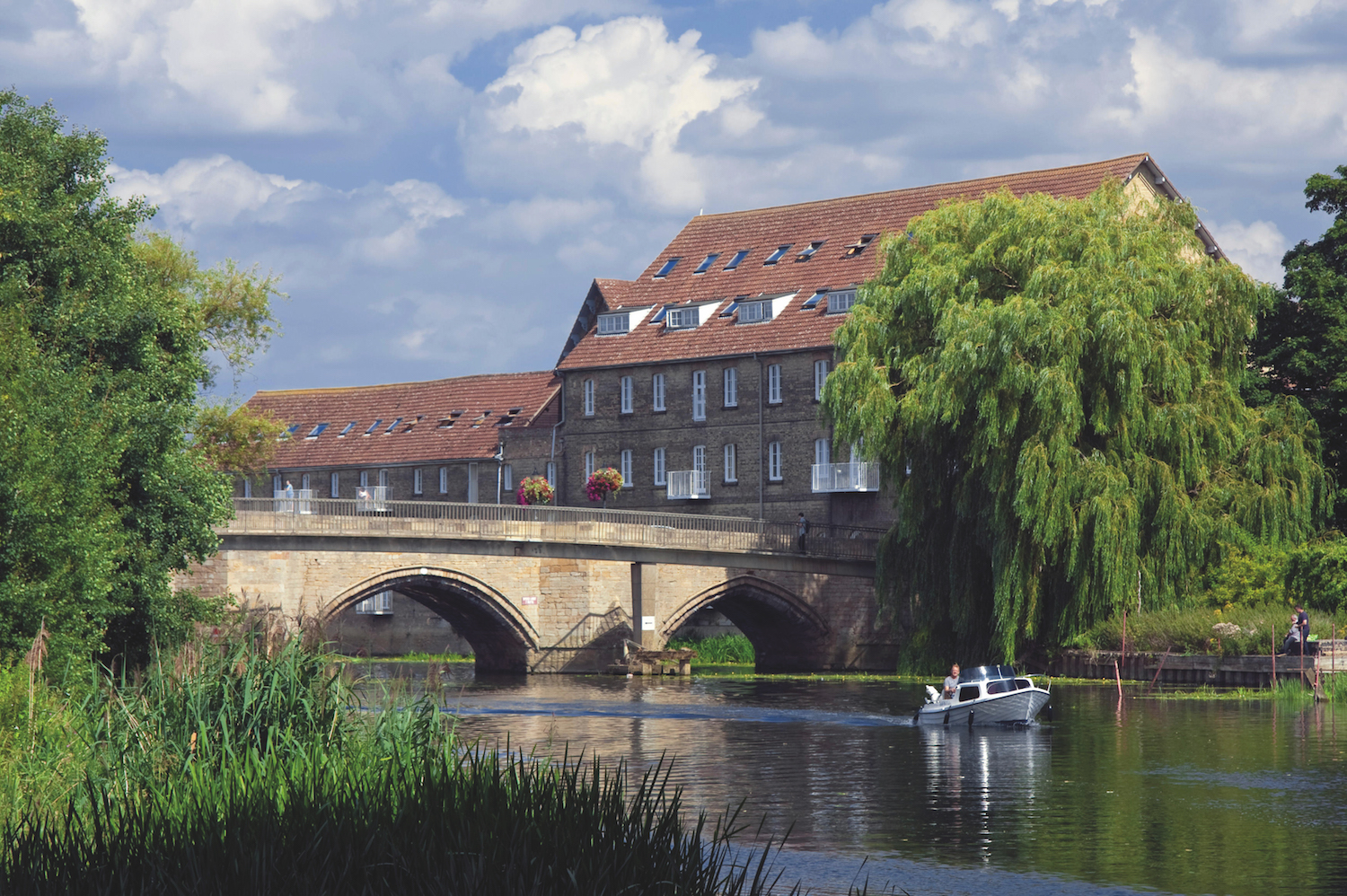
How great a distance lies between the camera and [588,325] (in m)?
71.3

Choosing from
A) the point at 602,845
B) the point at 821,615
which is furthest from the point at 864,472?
the point at 602,845

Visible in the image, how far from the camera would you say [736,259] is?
2717 inches

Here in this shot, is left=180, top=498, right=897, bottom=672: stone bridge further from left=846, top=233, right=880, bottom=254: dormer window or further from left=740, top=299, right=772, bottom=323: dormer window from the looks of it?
left=846, top=233, right=880, bottom=254: dormer window

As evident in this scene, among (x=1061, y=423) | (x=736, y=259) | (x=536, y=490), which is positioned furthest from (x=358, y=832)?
(x=736, y=259)

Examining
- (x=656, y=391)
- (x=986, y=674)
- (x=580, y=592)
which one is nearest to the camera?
(x=986, y=674)

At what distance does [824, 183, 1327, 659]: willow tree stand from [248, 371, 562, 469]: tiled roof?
104 ft

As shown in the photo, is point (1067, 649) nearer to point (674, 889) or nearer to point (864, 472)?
point (864, 472)

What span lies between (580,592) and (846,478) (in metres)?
10.9

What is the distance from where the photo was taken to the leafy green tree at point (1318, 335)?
46844 mm

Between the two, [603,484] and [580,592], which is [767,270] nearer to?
[603,484]

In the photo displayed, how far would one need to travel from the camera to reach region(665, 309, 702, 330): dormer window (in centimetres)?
6694

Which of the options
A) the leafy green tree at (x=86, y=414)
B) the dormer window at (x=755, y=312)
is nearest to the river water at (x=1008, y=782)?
the leafy green tree at (x=86, y=414)

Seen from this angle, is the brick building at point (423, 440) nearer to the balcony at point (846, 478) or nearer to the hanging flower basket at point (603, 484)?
the hanging flower basket at point (603, 484)

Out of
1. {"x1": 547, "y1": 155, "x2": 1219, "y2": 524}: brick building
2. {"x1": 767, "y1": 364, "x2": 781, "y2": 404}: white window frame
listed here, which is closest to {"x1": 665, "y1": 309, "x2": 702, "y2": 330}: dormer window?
{"x1": 547, "y1": 155, "x2": 1219, "y2": 524}: brick building
